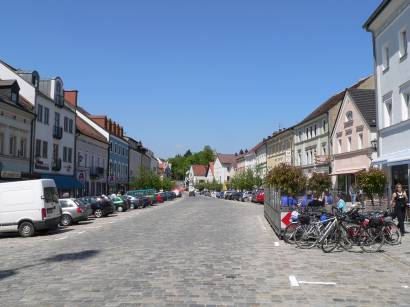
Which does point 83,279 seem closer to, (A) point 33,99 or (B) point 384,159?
(B) point 384,159

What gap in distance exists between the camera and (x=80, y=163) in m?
53.2

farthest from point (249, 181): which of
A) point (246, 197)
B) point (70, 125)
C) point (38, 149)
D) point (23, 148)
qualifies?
point (23, 148)

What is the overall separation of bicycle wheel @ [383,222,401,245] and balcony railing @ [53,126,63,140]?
34788 mm

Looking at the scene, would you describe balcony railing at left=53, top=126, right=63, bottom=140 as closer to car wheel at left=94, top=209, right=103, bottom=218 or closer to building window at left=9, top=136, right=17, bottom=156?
building window at left=9, top=136, right=17, bottom=156

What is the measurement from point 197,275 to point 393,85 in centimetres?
1902

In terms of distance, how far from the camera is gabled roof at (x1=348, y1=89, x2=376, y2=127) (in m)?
41.5

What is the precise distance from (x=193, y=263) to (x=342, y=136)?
38651 mm

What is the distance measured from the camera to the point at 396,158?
24.3 metres

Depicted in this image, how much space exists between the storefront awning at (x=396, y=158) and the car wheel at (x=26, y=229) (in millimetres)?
16708

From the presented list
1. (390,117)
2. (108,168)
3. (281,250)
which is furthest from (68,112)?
(281,250)

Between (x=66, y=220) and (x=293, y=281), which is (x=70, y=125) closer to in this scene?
(x=66, y=220)

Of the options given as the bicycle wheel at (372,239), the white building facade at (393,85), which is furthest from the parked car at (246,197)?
the bicycle wheel at (372,239)

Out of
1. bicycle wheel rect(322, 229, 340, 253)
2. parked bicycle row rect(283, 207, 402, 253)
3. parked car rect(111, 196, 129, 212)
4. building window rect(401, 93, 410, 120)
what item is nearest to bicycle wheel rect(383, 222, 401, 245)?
parked bicycle row rect(283, 207, 402, 253)

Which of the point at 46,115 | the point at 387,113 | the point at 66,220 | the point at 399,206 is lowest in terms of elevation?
the point at 66,220
